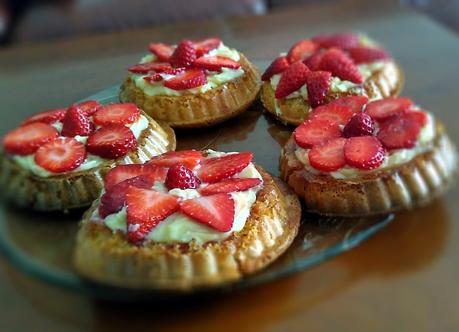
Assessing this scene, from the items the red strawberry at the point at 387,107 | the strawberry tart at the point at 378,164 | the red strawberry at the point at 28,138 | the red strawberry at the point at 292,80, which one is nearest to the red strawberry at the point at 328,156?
the strawberry tart at the point at 378,164

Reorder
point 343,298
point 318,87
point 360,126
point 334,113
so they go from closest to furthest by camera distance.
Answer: point 343,298
point 360,126
point 334,113
point 318,87

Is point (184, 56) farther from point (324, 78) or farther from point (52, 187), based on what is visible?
point (52, 187)

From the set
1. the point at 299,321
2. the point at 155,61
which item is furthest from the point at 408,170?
the point at 155,61

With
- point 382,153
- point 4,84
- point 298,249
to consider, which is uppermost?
point 382,153

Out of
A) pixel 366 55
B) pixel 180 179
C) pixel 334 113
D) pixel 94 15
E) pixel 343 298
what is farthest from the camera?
pixel 94 15

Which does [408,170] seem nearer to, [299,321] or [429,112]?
[429,112]

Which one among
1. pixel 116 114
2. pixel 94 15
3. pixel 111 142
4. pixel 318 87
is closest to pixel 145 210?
pixel 111 142

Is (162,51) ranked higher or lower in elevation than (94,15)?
higher
